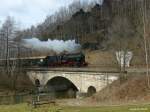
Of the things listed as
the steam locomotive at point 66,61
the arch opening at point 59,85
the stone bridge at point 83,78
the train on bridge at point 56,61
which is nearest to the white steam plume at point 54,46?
the train on bridge at point 56,61

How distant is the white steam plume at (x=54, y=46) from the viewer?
111m

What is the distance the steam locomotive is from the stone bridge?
3.35 m

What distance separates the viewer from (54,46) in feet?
373

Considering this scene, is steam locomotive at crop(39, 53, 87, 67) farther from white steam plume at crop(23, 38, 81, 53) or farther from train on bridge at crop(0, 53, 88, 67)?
white steam plume at crop(23, 38, 81, 53)

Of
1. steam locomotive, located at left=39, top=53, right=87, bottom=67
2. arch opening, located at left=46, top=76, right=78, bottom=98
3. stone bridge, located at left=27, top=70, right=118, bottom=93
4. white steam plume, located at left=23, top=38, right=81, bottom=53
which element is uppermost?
white steam plume, located at left=23, top=38, right=81, bottom=53

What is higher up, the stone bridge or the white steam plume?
the white steam plume

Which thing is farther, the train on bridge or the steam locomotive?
the train on bridge

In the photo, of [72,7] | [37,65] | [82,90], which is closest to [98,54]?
[37,65]

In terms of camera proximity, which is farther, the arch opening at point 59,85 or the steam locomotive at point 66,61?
the arch opening at point 59,85

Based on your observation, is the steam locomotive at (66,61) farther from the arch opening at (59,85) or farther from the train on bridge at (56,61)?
the arch opening at (59,85)

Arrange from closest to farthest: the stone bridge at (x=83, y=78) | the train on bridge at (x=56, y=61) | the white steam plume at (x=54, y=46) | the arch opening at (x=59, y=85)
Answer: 1. the stone bridge at (x=83, y=78)
2. the train on bridge at (x=56, y=61)
3. the arch opening at (x=59, y=85)
4. the white steam plume at (x=54, y=46)

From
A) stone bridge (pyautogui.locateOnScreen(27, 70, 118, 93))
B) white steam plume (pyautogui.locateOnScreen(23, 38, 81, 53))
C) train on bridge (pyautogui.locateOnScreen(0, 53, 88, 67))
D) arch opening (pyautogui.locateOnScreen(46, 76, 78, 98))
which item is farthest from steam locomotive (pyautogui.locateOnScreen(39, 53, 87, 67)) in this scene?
white steam plume (pyautogui.locateOnScreen(23, 38, 81, 53))

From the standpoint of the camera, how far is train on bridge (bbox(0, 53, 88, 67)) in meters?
80.4

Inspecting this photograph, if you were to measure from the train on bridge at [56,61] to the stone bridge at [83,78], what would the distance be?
3498mm
